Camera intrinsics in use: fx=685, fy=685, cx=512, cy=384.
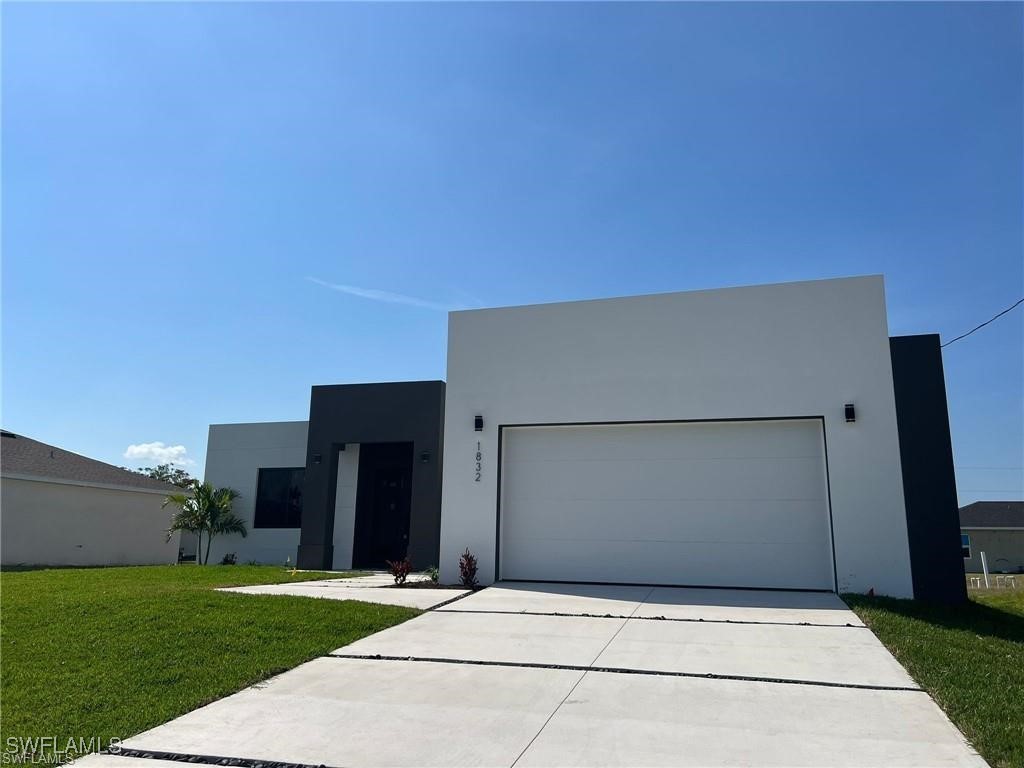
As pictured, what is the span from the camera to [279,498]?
20141mm

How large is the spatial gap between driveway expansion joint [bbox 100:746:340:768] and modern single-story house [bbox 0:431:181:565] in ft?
56.0

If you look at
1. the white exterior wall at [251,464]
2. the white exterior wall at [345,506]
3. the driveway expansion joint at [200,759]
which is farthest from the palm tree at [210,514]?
the driveway expansion joint at [200,759]

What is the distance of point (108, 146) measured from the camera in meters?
9.83

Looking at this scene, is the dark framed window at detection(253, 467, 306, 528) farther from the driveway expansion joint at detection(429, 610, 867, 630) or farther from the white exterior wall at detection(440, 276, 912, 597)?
the driveway expansion joint at detection(429, 610, 867, 630)

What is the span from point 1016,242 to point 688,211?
542 centimetres

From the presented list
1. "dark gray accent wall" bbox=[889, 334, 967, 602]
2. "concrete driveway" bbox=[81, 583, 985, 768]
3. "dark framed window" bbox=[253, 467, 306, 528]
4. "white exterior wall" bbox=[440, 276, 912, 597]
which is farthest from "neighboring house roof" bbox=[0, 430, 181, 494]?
"dark gray accent wall" bbox=[889, 334, 967, 602]

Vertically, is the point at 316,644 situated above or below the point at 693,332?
below

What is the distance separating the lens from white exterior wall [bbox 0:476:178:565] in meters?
17.9

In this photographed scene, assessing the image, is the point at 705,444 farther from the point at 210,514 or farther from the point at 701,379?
the point at 210,514

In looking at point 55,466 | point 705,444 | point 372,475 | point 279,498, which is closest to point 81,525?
point 55,466

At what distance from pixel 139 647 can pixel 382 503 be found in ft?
34.5

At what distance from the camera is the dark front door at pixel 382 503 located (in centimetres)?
1620

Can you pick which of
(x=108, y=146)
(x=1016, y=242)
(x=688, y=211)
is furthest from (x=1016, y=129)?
(x=108, y=146)

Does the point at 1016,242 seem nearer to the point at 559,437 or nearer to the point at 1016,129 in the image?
the point at 1016,129
